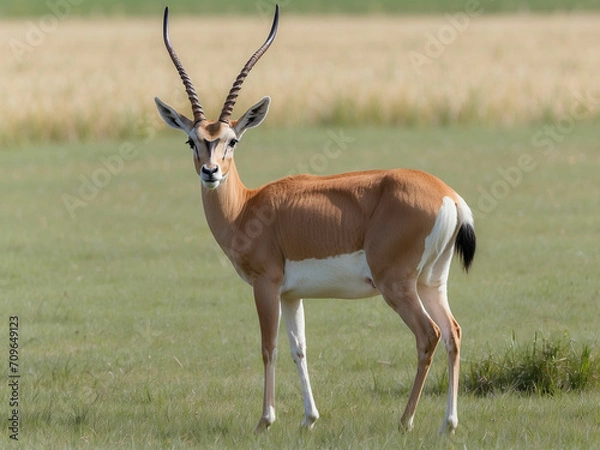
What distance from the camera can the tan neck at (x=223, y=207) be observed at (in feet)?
28.7

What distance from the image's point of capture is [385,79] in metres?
35.0

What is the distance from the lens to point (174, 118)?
884cm

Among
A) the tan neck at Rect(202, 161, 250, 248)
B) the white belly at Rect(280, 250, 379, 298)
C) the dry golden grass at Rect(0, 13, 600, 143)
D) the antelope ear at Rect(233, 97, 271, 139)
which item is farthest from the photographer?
the dry golden grass at Rect(0, 13, 600, 143)

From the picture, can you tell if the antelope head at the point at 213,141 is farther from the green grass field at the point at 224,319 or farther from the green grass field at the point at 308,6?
the green grass field at the point at 308,6

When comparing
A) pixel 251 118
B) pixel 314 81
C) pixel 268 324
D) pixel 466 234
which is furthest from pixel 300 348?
pixel 314 81

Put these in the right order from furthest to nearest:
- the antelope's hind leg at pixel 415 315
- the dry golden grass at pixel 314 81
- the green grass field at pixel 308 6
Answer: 1. the green grass field at pixel 308 6
2. the dry golden grass at pixel 314 81
3. the antelope's hind leg at pixel 415 315

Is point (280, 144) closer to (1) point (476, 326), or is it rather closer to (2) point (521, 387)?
(1) point (476, 326)

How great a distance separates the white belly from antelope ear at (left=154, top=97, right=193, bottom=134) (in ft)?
4.22

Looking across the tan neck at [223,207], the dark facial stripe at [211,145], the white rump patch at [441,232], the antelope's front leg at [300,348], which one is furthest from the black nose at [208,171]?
the white rump patch at [441,232]

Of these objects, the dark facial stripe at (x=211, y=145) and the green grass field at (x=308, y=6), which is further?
Answer: the green grass field at (x=308, y=6)

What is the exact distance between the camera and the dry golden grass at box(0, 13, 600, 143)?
30.2 metres

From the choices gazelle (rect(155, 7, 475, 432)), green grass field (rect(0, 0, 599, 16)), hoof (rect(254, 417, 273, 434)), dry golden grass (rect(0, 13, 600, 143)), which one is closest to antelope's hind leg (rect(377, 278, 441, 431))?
gazelle (rect(155, 7, 475, 432))

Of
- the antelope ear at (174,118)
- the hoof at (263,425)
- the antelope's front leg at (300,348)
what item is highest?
the antelope ear at (174,118)

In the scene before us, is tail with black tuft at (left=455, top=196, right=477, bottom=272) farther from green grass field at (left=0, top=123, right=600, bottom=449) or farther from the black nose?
the black nose
